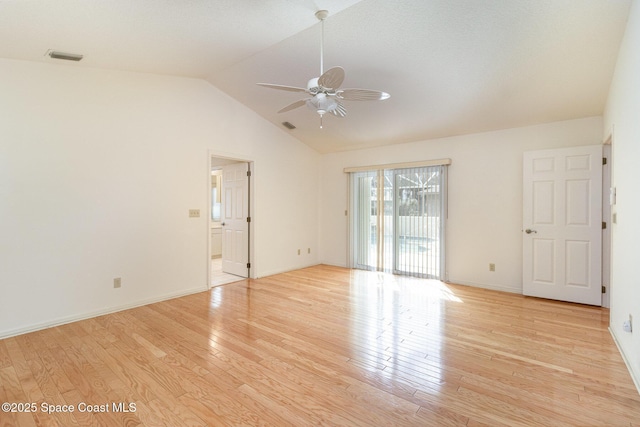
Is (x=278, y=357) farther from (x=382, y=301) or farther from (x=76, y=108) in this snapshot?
(x=76, y=108)

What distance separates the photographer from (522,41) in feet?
9.50

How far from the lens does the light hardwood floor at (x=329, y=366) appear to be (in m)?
1.90

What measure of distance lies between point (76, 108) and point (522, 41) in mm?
4709

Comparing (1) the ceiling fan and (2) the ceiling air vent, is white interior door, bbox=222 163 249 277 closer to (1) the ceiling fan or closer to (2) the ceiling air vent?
(2) the ceiling air vent

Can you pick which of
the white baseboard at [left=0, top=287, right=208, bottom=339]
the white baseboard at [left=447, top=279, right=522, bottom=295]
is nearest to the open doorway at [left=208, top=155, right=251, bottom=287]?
the white baseboard at [left=0, top=287, right=208, bottom=339]

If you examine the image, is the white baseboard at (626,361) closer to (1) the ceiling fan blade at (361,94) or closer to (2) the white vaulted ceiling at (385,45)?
(2) the white vaulted ceiling at (385,45)

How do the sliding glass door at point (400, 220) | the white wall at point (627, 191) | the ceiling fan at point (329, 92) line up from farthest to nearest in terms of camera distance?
the sliding glass door at point (400, 220) < the ceiling fan at point (329, 92) < the white wall at point (627, 191)

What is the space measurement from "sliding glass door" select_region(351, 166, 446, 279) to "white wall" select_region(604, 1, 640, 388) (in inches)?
91.9

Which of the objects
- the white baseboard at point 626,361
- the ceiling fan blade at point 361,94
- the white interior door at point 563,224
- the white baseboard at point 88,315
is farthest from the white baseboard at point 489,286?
the white baseboard at point 88,315

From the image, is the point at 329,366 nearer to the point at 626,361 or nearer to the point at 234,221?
the point at 626,361

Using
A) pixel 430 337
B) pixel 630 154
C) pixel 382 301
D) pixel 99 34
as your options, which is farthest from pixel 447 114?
pixel 99 34

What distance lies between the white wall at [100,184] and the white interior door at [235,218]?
24.4 inches

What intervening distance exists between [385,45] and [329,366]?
3145 millimetres

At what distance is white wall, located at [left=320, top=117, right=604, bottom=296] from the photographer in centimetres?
430
